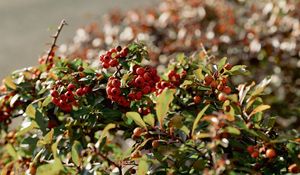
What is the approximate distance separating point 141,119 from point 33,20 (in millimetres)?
8573

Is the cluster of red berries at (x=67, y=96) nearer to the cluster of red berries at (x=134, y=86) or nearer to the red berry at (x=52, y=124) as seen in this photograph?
the cluster of red berries at (x=134, y=86)

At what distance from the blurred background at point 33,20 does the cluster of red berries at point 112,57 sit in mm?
6692

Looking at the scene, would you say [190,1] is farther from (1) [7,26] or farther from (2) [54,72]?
(1) [7,26]

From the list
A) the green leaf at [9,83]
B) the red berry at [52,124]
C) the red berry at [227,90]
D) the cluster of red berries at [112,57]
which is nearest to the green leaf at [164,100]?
the red berry at [227,90]

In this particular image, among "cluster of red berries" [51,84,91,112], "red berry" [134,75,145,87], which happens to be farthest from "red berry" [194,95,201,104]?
"cluster of red berries" [51,84,91,112]

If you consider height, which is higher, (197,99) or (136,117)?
(136,117)

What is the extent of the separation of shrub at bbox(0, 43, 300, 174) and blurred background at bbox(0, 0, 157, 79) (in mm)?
6529

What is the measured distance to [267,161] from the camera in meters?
1.86

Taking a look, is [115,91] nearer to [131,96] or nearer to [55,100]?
[131,96]

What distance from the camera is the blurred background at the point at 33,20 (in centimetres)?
922

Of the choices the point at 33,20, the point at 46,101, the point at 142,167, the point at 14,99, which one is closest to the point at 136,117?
the point at 142,167

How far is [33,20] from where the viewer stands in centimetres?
1016

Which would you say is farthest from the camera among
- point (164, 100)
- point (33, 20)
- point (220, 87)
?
point (33, 20)

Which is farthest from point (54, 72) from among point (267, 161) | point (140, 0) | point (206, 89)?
point (140, 0)
